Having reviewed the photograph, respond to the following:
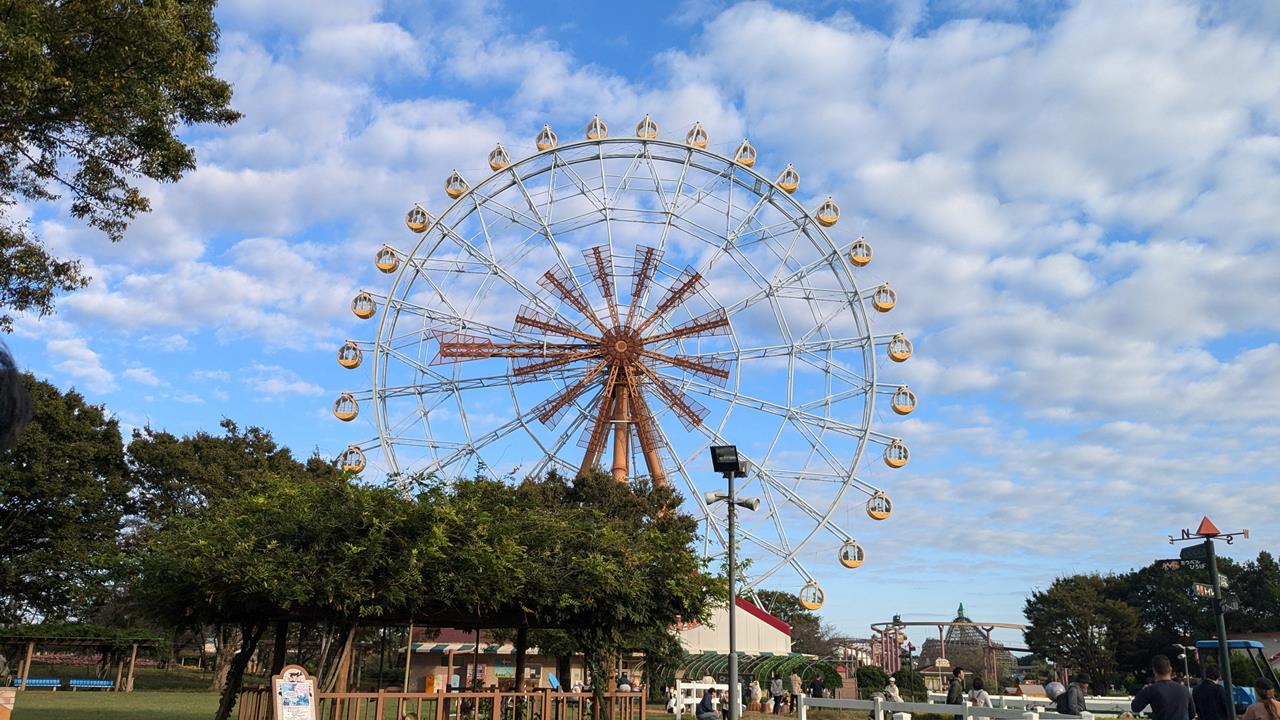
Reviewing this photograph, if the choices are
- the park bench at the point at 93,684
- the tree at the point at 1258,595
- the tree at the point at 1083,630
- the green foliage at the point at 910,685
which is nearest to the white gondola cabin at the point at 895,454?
the green foliage at the point at 910,685

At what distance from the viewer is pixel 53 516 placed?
1672 inches

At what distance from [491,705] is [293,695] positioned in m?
3.67

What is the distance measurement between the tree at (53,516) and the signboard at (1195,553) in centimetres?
4097

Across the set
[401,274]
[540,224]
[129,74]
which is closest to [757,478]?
[540,224]

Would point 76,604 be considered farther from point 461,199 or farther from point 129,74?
point 129,74

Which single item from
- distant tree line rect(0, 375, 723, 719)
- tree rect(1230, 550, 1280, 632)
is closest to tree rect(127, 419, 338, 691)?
distant tree line rect(0, 375, 723, 719)

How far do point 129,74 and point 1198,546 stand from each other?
1468 centimetres

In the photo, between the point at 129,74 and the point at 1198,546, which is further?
the point at 129,74

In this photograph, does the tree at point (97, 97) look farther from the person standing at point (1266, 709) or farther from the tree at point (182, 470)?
the tree at point (182, 470)

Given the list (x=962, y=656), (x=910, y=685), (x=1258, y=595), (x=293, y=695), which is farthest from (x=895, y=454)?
(x=1258, y=595)

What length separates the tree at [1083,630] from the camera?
64.5 meters

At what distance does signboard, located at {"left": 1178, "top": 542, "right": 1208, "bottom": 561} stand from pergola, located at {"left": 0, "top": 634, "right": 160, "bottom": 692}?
39.1 meters

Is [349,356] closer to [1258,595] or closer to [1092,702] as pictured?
[1092,702]

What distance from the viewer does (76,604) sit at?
4219 centimetres
